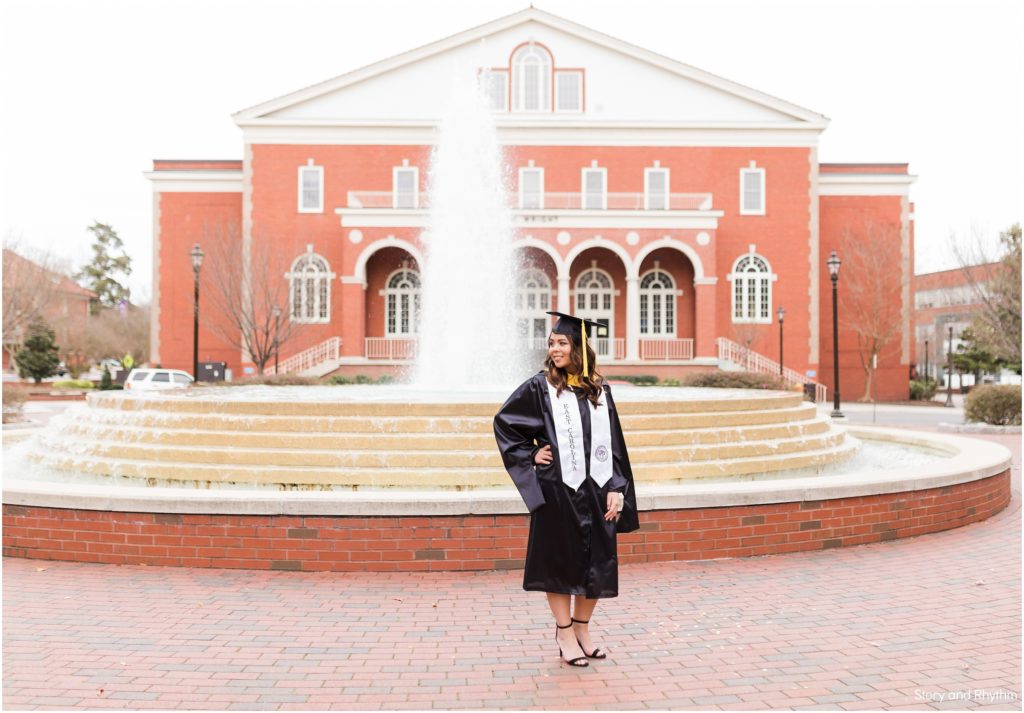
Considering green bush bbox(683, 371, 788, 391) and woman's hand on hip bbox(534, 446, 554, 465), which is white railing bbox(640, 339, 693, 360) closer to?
green bush bbox(683, 371, 788, 391)

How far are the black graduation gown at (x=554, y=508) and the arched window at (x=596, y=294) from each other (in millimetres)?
31975

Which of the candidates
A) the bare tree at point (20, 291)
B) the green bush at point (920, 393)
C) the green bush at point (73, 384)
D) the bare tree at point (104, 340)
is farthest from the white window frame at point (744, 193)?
the bare tree at point (104, 340)

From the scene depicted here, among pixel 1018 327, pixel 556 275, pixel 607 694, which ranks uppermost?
pixel 556 275

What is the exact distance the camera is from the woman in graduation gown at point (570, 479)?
14.7ft

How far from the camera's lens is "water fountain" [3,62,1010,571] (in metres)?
6.29

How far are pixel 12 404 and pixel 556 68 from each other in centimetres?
2648

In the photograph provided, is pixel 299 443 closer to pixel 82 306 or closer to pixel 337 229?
pixel 337 229

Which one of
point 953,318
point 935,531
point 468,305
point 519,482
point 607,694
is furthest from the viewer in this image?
point 953,318

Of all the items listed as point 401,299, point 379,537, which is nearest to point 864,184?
point 401,299

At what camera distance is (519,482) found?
445 cm

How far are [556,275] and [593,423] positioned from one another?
31829 millimetres

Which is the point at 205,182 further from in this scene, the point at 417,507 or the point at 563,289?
the point at 417,507

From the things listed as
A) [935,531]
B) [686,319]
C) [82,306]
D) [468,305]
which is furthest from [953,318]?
[82,306]

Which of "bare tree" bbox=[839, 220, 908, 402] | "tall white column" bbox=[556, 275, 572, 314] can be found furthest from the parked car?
"bare tree" bbox=[839, 220, 908, 402]
